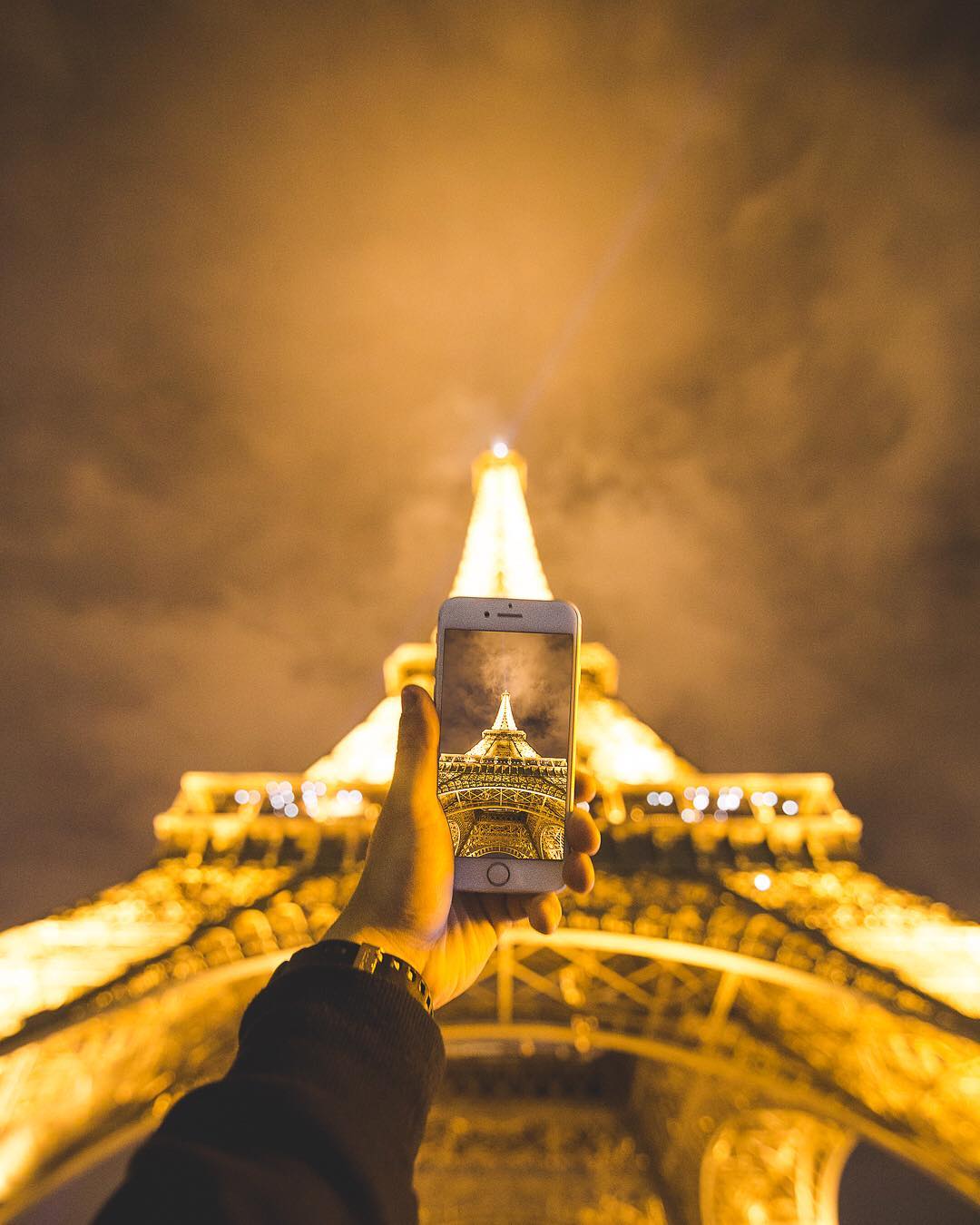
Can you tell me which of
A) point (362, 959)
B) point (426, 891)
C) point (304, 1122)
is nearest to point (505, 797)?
point (426, 891)

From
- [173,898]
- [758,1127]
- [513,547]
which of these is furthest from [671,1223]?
[513,547]

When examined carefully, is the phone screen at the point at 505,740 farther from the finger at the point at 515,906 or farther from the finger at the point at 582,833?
the finger at the point at 515,906

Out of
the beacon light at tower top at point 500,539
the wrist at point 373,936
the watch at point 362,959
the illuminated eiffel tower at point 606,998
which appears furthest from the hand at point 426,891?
the beacon light at tower top at point 500,539

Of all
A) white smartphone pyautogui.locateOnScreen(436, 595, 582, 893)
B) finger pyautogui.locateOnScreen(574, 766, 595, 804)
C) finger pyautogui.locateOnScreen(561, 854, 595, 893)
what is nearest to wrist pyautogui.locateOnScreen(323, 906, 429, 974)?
white smartphone pyautogui.locateOnScreen(436, 595, 582, 893)

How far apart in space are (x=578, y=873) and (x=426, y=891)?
57cm

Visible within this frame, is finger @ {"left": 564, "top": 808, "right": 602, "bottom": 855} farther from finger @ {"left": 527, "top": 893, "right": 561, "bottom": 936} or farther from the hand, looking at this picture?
finger @ {"left": 527, "top": 893, "right": 561, "bottom": 936}

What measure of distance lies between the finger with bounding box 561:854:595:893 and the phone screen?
50mm

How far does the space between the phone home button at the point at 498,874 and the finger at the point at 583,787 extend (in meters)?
0.40

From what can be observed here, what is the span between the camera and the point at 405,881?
214cm

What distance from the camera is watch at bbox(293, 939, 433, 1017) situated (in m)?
1.56

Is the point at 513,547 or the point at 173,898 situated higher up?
the point at 513,547

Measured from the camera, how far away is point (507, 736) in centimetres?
262

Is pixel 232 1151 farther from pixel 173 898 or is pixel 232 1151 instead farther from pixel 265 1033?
pixel 173 898

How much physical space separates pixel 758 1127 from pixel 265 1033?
18.6m
